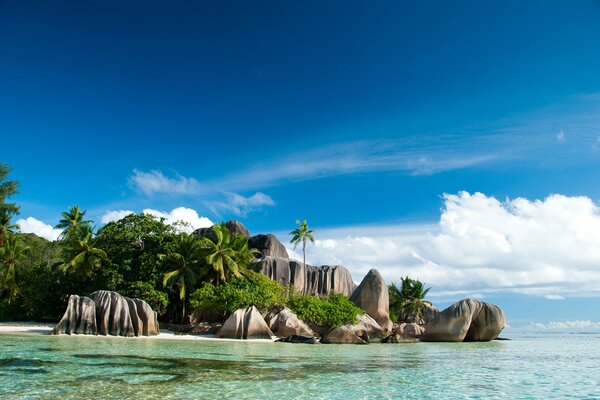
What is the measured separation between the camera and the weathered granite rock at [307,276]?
1650 inches

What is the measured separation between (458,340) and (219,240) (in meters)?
16.7

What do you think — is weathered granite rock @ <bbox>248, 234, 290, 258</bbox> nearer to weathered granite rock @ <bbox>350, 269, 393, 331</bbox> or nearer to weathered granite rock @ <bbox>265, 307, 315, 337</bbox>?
weathered granite rock @ <bbox>350, 269, 393, 331</bbox>

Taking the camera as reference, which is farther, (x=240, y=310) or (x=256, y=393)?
(x=240, y=310)

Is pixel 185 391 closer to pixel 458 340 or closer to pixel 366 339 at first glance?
pixel 366 339

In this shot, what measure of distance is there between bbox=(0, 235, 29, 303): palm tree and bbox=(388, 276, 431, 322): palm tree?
32.8m

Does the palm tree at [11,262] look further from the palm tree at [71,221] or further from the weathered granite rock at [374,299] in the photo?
the weathered granite rock at [374,299]

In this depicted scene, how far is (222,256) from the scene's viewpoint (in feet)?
111

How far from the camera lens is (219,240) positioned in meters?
34.1

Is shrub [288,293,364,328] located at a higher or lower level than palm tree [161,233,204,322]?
lower

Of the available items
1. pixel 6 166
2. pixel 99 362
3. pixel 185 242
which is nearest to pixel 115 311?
pixel 185 242

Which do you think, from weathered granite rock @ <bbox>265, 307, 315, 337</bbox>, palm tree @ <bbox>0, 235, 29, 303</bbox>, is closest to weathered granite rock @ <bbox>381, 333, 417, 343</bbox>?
weathered granite rock @ <bbox>265, 307, 315, 337</bbox>

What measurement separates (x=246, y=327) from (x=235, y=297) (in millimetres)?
3515

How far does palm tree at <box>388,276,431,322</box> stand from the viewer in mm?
47812

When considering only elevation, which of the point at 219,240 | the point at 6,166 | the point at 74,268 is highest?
the point at 6,166
